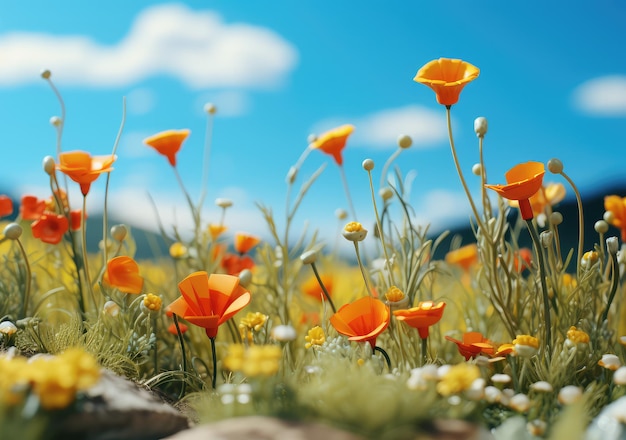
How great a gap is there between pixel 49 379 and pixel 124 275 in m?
0.88

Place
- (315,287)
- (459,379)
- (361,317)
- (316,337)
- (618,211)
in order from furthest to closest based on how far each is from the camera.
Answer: (315,287) < (618,211) < (316,337) < (361,317) < (459,379)

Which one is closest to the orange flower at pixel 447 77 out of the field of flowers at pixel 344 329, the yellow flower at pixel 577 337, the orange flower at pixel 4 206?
the field of flowers at pixel 344 329

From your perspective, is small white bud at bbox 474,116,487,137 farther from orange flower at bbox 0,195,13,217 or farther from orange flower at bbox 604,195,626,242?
orange flower at bbox 0,195,13,217

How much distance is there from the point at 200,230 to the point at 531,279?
1441 millimetres

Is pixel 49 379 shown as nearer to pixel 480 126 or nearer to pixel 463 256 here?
pixel 480 126

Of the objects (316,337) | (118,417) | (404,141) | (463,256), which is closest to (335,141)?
(404,141)

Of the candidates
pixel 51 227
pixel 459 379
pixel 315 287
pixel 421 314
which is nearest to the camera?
pixel 459 379

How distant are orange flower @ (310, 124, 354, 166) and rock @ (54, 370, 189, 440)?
1.20m

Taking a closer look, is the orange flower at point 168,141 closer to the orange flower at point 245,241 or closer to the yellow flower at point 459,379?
the orange flower at point 245,241

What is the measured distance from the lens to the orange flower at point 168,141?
2633mm

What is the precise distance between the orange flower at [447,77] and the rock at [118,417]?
4.24 ft

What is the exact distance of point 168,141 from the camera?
8.69 ft

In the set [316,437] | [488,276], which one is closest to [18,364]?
[316,437]

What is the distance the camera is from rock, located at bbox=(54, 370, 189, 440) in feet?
5.29
